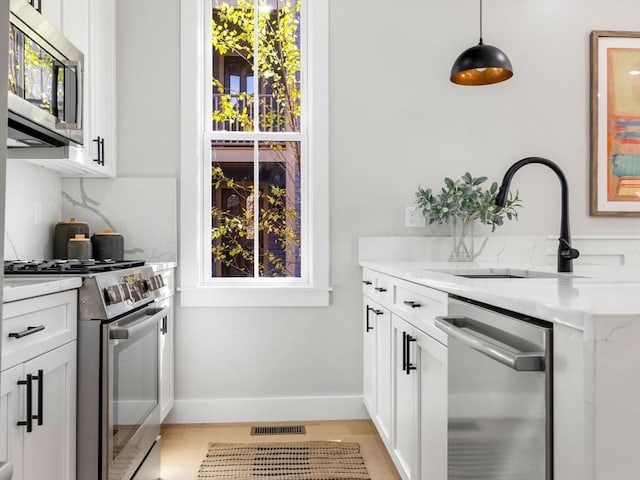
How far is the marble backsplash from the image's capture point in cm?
294

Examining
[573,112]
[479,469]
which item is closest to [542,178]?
[573,112]

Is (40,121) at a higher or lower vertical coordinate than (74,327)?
higher

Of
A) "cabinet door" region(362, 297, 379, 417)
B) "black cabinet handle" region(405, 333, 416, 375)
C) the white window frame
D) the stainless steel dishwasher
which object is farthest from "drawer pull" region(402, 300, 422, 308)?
the white window frame

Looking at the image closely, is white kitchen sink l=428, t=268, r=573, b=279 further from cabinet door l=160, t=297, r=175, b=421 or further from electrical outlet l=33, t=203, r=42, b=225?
electrical outlet l=33, t=203, r=42, b=225

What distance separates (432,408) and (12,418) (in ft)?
3.72

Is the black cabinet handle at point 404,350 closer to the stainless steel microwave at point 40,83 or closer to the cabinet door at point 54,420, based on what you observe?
the cabinet door at point 54,420

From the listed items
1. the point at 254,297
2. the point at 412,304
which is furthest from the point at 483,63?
the point at 254,297

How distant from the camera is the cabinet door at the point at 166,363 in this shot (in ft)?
8.83

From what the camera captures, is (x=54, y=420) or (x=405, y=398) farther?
(x=405, y=398)

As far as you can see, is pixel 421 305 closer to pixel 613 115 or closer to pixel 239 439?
pixel 239 439

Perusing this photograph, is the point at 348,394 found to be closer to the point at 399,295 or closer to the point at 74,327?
the point at 399,295

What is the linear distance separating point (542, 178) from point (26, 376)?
2.77m

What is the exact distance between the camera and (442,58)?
3105mm

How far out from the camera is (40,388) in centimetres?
138
